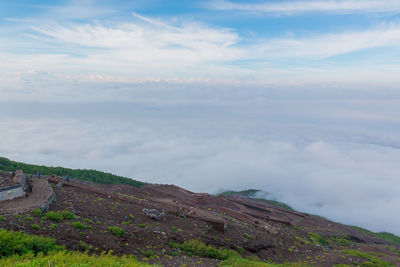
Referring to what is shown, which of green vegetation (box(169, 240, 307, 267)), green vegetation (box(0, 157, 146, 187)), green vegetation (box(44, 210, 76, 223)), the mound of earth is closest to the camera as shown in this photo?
the mound of earth

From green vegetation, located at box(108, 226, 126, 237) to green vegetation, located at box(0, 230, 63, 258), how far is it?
3.23m

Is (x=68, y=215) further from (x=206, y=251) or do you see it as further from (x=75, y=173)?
(x=75, y=173)

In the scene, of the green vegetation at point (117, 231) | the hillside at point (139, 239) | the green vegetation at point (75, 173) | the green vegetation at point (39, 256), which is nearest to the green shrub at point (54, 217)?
the hillside at point (139, 239)

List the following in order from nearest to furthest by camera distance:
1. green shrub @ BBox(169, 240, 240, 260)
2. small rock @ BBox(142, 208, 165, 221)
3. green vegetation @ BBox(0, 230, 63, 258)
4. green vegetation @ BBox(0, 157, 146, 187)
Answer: green vegetation @ BBox(0, 230, 63, 258)
green shrub @ BBox(169, 240, 240, 260)
small rock @ BBox(142, 208, 165, 221)
green vegetation @ BBox(0, 157, 146, 187)

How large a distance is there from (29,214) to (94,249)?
3950mm

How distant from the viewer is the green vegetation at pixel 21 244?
7547mm

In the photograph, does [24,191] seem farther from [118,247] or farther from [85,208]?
[118,247]

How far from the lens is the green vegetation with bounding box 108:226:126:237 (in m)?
11.9

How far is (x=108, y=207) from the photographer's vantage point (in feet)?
52.2

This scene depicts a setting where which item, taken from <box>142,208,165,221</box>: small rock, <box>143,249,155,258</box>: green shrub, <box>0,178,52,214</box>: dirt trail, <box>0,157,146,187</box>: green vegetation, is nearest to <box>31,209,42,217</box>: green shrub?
<box>0,178,52,214</box>: dirt trail

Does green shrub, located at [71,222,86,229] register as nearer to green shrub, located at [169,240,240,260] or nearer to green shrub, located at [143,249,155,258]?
green shrub, located at [143,249,155,258]

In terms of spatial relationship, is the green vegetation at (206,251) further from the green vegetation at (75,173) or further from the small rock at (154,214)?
the green vegetation at (75,173)

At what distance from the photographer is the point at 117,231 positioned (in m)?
12.0

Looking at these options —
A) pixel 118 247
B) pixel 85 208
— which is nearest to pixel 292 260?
pixel 118 247
